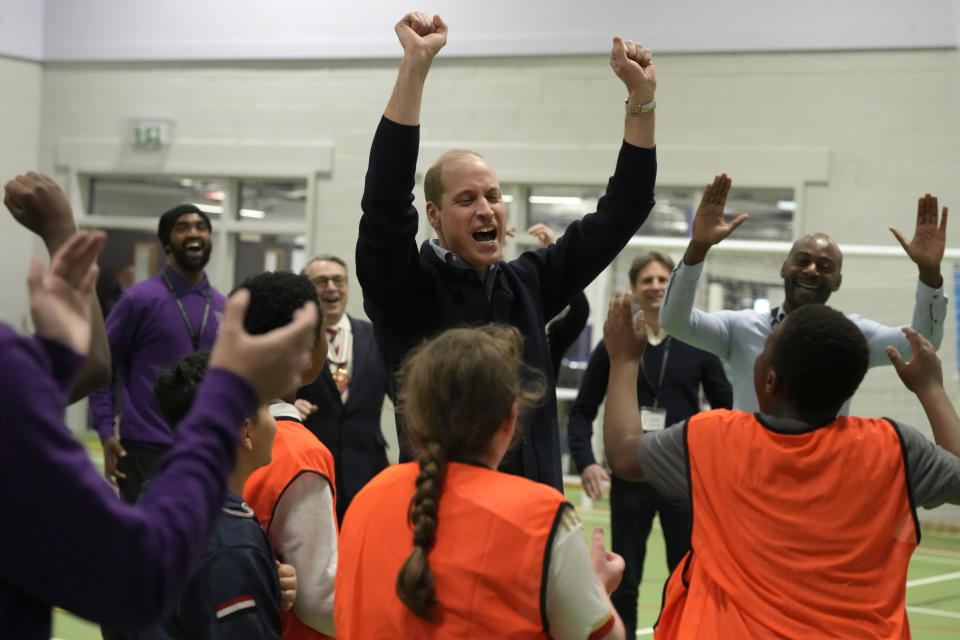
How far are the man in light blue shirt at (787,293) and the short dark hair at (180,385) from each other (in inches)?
56.7

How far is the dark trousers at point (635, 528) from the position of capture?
14.5 ft

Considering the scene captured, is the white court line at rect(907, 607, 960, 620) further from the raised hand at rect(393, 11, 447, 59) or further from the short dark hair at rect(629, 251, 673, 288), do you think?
the raised hand at rect(393, 11, 447, 59)

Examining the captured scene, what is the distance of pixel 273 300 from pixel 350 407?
2.49 meters

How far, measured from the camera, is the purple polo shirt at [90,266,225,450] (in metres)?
4.71

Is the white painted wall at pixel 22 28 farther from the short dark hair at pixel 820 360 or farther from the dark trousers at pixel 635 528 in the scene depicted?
the short dark hair at pixel 820 360

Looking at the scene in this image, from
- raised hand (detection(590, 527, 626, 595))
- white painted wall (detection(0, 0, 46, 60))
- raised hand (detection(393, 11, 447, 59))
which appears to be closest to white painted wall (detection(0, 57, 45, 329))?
Answer: white painted wall (detection(0, 0, 46, 60))

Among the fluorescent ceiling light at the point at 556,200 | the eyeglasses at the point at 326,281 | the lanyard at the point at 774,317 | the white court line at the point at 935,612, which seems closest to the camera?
the lanyard at the point at 774,317

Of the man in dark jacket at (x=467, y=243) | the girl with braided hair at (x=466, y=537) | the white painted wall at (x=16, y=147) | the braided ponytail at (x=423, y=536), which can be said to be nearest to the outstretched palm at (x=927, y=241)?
the man in dark jacket at (x=467, y=243)

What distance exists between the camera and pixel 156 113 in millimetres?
11133

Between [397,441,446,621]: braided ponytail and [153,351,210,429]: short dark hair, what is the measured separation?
70 cm

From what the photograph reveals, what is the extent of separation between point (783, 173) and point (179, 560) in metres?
8.49

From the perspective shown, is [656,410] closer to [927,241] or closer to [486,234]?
[927,241]

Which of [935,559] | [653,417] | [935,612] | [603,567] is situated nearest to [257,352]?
[603,567]

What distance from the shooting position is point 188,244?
506 centimetres
